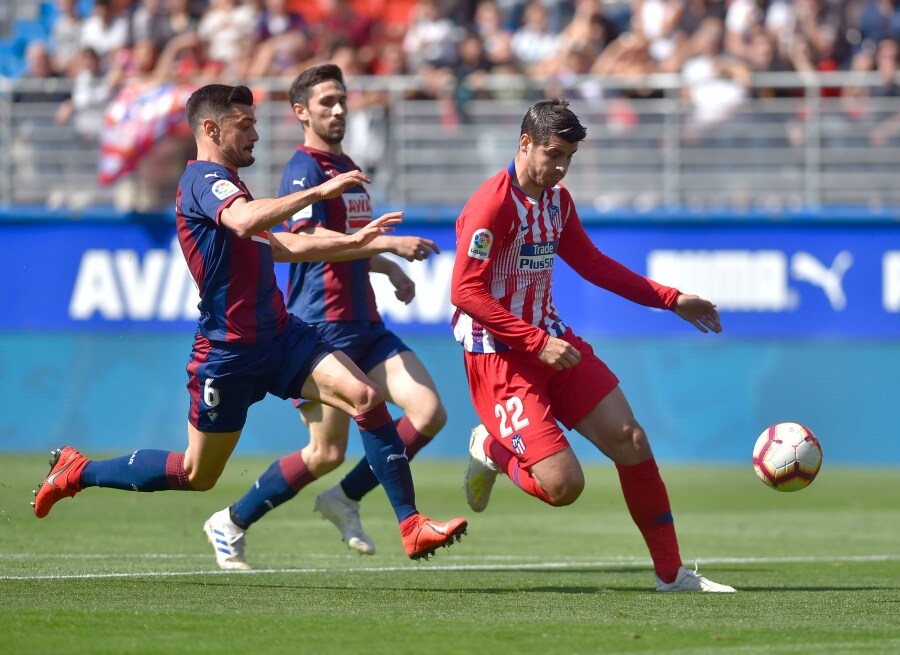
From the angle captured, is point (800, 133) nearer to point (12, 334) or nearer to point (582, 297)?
point (582, 297)

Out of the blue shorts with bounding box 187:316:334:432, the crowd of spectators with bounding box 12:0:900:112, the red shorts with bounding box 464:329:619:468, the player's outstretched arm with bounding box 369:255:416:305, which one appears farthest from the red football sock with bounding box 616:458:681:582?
the crowd of spectators with bounding box 12:0:900:112

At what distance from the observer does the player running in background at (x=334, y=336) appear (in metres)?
9.00

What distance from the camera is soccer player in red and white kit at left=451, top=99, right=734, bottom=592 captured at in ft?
25.5

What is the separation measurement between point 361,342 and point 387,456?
154 cm

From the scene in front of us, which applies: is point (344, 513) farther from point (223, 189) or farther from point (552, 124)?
point (552, 124)

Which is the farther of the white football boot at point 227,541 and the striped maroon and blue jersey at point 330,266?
the striped maroon and blue jersey at point 330,266

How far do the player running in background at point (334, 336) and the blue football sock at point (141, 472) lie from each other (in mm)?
942

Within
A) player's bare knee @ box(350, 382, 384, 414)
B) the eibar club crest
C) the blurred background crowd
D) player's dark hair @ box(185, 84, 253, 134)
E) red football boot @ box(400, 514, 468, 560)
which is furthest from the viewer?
the blurred background crowd

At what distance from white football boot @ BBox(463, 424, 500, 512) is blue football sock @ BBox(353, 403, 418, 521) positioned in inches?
25.6

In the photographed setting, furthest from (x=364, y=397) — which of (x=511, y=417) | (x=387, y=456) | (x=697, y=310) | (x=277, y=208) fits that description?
(x=697, y=310)

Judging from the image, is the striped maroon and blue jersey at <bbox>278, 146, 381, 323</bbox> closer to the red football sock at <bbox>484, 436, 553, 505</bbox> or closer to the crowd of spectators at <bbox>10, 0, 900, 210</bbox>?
the red football sock at <bbox>484, 436, 553, 505</bbox>

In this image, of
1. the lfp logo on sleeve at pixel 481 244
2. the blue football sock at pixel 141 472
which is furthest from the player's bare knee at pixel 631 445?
the blue football sock at pixel 141 472

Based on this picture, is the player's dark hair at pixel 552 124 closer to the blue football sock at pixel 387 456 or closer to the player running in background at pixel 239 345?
the player running in background at pixel 239 345

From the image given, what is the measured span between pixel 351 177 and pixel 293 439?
34.4ft
